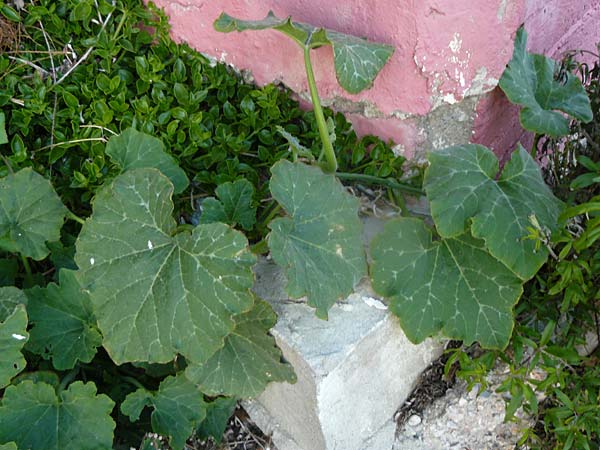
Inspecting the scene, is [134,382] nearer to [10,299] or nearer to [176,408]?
[176,408]

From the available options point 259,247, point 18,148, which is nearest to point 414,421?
point 259,247

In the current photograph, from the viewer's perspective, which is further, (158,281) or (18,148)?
(18,148)

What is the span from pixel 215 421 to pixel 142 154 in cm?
72

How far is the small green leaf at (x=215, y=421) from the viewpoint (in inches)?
76.8

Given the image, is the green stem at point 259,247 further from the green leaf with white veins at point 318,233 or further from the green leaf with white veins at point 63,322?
the green leaf with white veins at point 63,322

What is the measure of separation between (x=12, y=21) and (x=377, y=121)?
1154mm

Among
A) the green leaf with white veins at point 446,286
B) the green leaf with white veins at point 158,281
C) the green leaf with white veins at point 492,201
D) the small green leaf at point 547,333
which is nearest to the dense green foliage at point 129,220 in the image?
the green leaf with white veins at point 158,281

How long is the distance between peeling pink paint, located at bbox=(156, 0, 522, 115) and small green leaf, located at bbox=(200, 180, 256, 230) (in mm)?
449

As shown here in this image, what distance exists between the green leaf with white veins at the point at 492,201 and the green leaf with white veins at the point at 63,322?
35.0 inches

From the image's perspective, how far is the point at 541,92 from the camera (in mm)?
2012

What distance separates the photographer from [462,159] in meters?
1.77

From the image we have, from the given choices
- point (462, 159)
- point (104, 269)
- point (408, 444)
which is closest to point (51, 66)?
point (104, 269)

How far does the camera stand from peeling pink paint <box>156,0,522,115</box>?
6.12 feet

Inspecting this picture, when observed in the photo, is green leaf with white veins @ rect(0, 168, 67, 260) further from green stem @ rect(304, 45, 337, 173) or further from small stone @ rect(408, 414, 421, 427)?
small stone @ rect(408, 414, 421, 427)
